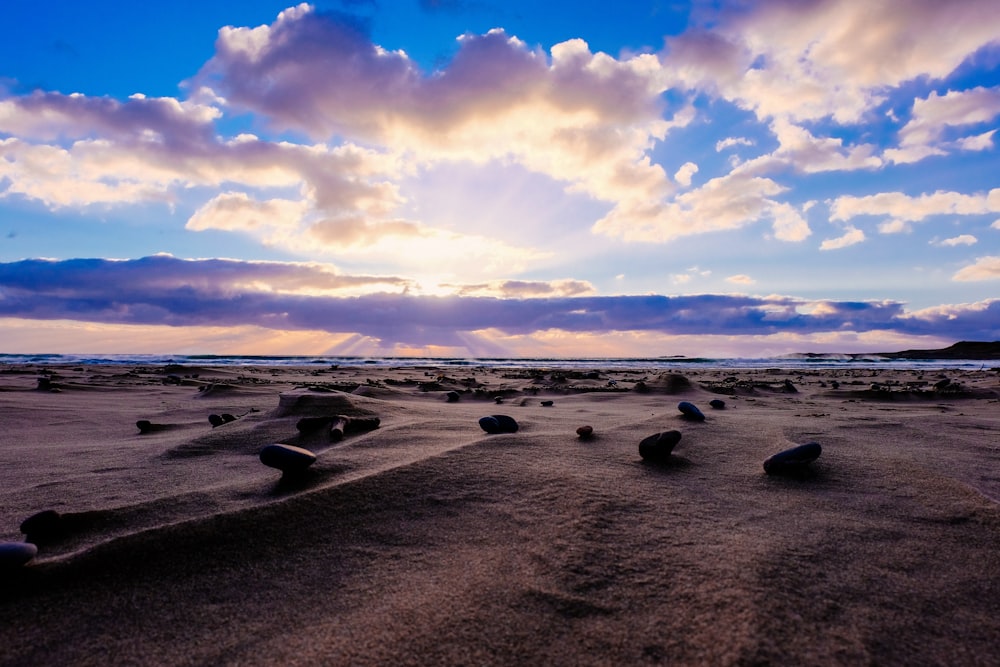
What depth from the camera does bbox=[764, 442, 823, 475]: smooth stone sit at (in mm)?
2219

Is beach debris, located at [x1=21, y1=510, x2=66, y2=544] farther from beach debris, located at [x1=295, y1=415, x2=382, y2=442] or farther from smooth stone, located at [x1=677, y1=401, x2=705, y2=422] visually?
smooth stone, located at [x1=677, y1=401, x2=705, y2=422]

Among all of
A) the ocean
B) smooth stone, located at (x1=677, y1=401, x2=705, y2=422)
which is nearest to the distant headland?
the ocean

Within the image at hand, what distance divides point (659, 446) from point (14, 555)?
2.27m

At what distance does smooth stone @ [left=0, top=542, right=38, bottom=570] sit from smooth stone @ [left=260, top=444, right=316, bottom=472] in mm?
721

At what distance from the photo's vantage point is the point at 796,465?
224 cm

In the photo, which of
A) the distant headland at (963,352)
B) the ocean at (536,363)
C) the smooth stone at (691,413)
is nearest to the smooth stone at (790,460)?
the smooth stone at (691,413)

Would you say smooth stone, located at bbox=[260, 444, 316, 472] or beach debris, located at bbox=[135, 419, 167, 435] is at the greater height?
smooth stone, located at bbox=[260, 444, 316, 472]

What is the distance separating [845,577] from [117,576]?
1.86 metres

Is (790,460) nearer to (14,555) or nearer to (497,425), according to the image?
(497,425)

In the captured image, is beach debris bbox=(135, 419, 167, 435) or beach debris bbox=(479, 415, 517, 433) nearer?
beach debris bbox=(479, 415, 517, 433)

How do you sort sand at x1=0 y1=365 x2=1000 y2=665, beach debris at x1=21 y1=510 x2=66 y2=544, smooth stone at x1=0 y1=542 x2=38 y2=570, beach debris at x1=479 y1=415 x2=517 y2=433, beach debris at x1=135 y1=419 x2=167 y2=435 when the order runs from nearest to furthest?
sand at x1=0 y1=365 x2=1000 y2=665
smooth stone at x1=0 y1=542 x2=38 y2=570
beach debris at x1=21 y1=510 x2=66 y2=544
beach debris at x1=479 y1=415 x2=517 y2=433
beach debris at x1=135 y1=419 x2=167 y2=435

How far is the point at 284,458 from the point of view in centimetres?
199

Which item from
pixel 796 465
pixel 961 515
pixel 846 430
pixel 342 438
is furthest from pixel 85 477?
pixel 846 430

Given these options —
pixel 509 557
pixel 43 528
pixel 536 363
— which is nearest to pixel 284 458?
pixel 43 528
